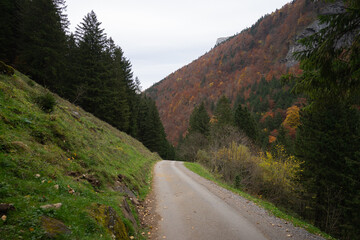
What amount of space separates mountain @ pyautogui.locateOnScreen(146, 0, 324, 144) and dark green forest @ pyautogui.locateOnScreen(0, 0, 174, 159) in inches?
2939

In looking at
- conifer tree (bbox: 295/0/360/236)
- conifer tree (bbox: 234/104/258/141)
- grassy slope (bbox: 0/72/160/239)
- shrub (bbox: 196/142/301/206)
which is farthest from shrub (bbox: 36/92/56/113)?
conifer tree (bbox: 234/104/258/141)

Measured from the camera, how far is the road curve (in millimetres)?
6645

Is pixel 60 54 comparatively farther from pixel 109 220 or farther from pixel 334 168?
pixel 334 168

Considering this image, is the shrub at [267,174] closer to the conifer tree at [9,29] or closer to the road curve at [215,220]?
the road curve at [215,220]

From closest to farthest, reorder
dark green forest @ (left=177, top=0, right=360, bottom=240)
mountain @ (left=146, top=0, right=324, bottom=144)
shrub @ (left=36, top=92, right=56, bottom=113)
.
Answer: dark green forest @ (left=177, top=0, right=360, bottom=240) < shrub @ (left=36, top=92, right=56, bottom=113) < mountain @ (left=146, top=0, right=324, bottom=144)

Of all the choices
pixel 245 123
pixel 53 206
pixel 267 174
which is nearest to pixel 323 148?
pixel 267 174

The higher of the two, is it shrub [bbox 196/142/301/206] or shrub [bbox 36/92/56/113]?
shrub [bbox 36/92/56/113]

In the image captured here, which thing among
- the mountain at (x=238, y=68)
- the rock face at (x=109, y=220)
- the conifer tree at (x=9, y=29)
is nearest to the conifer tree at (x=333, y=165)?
the rock face at (x=109, y=220)

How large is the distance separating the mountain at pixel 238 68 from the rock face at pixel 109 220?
309 feet

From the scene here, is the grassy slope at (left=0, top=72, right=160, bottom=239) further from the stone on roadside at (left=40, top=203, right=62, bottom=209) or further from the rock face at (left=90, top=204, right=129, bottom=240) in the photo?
the rock face at (left=90, top=204, right=129, bottom=240)

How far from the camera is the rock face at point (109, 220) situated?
468cm

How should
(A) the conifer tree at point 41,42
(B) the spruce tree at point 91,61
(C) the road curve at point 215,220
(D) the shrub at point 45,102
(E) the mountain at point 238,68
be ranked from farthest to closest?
(E) the mountain at point 238,68, (B) the spruce tree at point 91,61, (A) the conifer tree at point 41,42, (D) the shrub at point 45,102, (C) the road curve at point 215,220

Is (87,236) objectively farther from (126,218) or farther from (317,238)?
(317,238)

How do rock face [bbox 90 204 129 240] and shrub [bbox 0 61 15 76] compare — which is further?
shrub [bbox 0 61 15 76]
